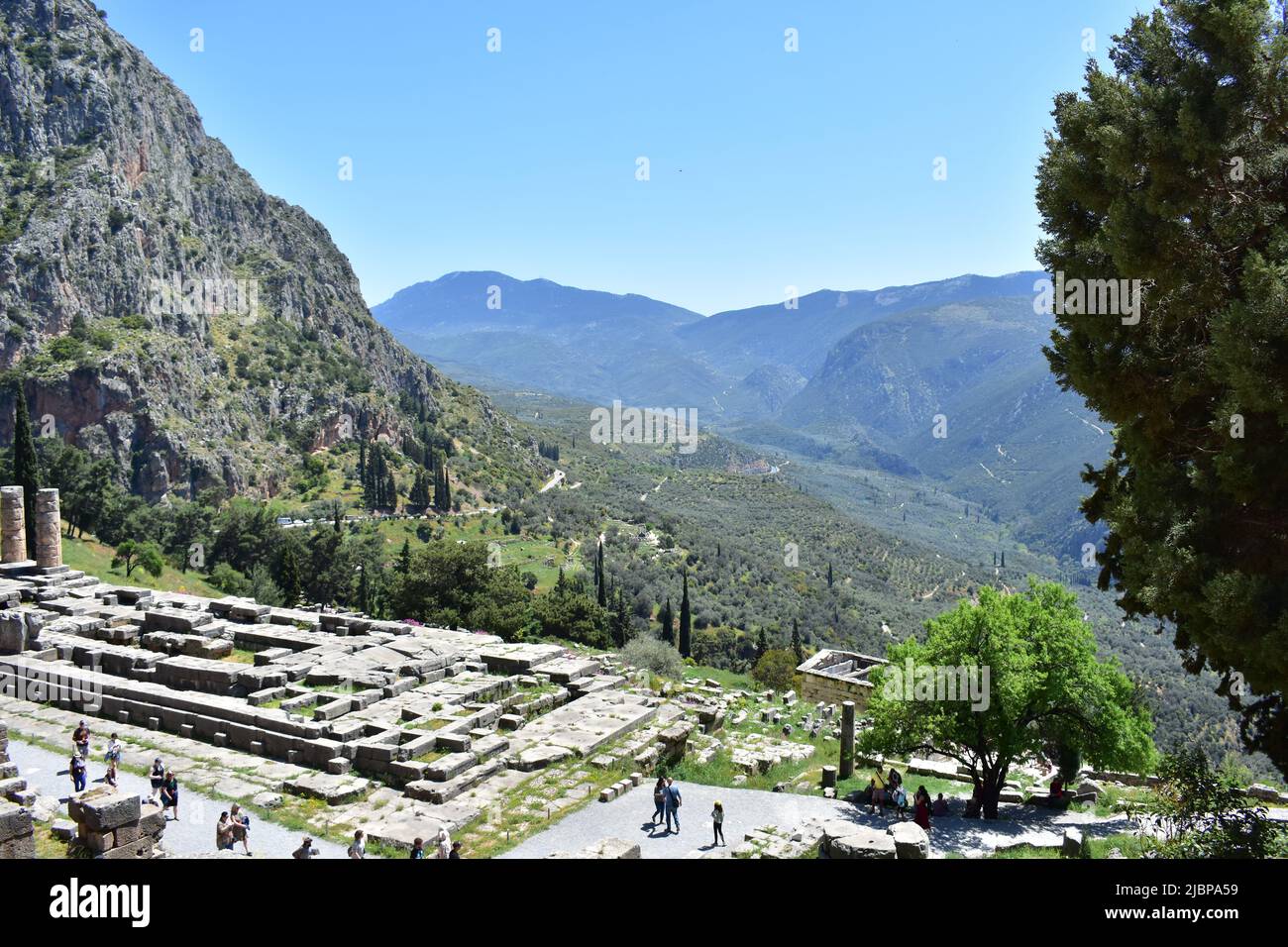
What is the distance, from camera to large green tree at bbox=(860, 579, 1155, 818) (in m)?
22.3

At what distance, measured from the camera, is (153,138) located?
113 meters

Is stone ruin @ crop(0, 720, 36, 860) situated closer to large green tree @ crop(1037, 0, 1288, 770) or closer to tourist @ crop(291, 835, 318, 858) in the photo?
tourist @ crop(291, 835, 318, 858)

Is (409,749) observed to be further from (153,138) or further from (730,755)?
(153,138)

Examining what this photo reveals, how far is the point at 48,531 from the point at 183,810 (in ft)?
80.0

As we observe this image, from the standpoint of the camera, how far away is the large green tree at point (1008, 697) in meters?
22.3

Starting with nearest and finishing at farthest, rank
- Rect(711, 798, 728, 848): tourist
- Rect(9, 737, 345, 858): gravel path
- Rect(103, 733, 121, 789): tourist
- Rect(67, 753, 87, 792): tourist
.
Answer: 1. Rect(9, 737, 345, 858): gravel path
2. Rect(711, 798, 728, 848): tourist
3. Rect(67, 753, 87, 792): tourist
4. Rect(103, 733, 121, 789): tourist

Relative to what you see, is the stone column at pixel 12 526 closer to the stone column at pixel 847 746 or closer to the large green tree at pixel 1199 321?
the stone column at pixel 847 746

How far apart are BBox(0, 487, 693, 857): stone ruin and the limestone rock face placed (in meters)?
52.8

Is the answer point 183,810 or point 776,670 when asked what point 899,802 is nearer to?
point 183,810

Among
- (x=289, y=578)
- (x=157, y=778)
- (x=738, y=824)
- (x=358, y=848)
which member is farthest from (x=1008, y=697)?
(x=289, y=578)

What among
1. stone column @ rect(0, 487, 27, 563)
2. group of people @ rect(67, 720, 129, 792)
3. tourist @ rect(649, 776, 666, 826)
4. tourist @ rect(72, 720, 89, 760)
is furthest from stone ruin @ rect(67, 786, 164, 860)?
stone column @ rect(0, 487, 27, 563)

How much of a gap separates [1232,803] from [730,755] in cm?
1365

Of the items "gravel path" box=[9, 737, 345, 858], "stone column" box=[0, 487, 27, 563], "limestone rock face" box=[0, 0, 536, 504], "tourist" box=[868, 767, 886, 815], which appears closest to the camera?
"gravel path" box=[9, 737, 345, 858]

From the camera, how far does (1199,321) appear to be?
44.9ft
